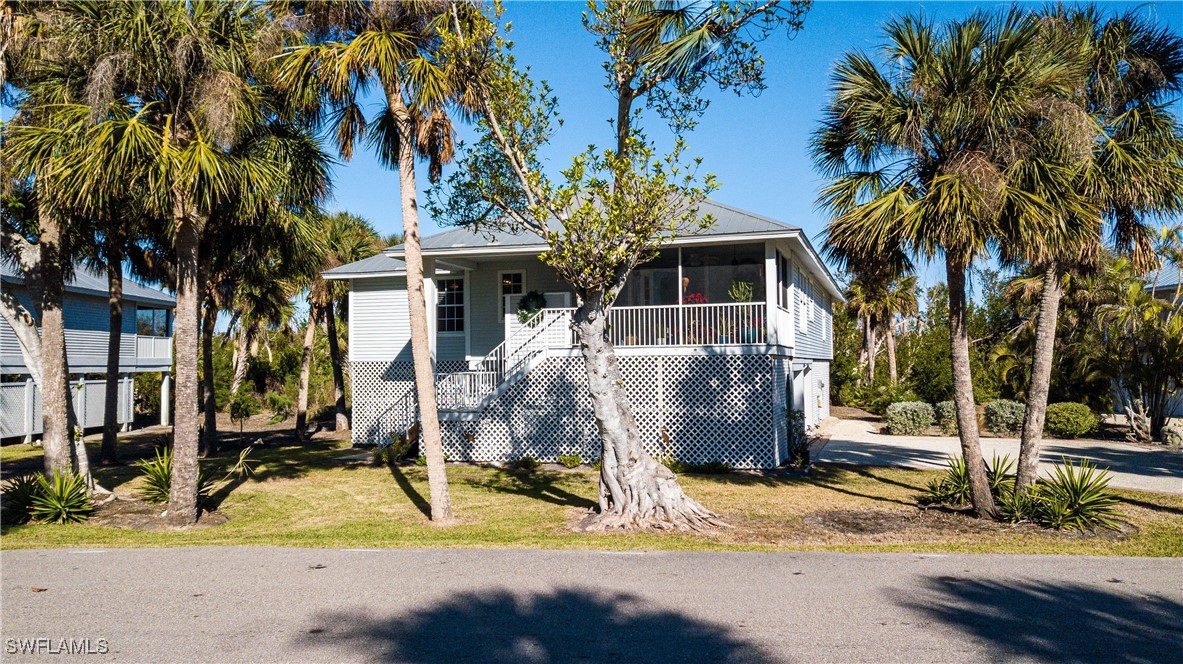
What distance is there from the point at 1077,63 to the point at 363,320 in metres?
18.2

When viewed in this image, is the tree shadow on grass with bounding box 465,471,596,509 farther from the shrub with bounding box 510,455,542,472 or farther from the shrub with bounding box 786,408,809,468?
the shrub with bounding box 786,408,809,468

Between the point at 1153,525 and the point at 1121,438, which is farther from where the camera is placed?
the point at 1121,438

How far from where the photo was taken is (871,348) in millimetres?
36438

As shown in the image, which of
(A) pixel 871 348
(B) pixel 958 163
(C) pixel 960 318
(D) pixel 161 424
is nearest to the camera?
(B) pixel 958 163

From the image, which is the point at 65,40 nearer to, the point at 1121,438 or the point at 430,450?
the point at 430,450

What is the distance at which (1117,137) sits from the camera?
10.9 metres

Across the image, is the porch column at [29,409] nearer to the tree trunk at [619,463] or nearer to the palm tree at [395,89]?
the palm tree at [395,89]

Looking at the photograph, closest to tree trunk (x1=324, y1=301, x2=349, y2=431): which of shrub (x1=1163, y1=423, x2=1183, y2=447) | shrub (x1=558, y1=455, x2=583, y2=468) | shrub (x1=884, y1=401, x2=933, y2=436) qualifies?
shrub (x1=558, y1=455, x2=583, y2=468)

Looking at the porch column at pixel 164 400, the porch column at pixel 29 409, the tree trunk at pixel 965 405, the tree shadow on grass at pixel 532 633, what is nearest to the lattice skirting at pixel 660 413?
the tree trunk at pixel 965 405

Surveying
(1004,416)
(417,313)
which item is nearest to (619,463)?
(417,313)

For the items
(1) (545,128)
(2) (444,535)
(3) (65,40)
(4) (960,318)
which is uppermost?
(3) (65,40)

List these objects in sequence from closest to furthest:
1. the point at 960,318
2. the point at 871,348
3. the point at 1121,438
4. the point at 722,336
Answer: the point at 960,318 → the point at 722,336 → the point at 1121,438 → the point at 871,348

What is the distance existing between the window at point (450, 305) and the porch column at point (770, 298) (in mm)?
8662

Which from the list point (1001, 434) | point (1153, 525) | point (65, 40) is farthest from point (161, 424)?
point (1153, 525)
